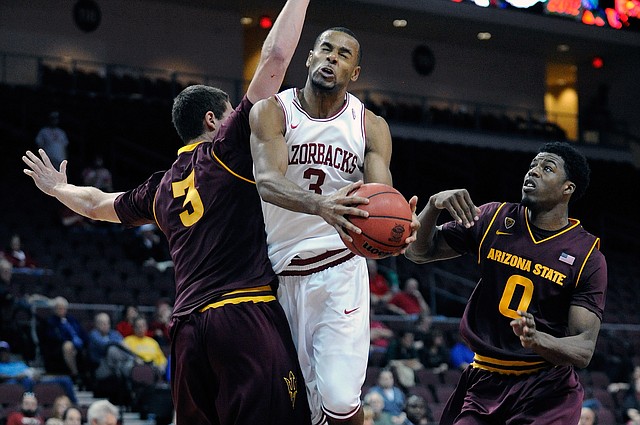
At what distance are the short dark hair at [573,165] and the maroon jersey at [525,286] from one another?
0.21 meters

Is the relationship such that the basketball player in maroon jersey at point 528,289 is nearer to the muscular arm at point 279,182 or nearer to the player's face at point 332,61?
the player's face at point 332,61

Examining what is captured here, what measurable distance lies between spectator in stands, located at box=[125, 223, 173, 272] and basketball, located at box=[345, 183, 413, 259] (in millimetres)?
12027

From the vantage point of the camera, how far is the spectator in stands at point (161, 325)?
1293 centimetres

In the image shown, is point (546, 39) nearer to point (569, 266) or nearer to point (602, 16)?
point (602, 16)

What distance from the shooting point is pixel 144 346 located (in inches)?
491

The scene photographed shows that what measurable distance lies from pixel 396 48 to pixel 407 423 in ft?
61.3

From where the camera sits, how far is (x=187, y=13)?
84.6 ft

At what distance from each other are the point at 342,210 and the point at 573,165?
70.9 inches

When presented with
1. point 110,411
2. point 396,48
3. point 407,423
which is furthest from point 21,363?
point 396,48

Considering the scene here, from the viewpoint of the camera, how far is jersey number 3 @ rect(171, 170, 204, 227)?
4938 millimetres

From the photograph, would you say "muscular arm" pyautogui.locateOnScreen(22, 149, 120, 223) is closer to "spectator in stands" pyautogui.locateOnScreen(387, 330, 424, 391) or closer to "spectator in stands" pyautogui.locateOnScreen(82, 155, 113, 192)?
"spectator in stands" pyautogui.locateOnScreen(387, 330, 424, 391)

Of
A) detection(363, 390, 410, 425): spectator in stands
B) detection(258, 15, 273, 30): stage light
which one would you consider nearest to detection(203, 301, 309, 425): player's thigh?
detection(363, 390, 410, 425): spectator in stands

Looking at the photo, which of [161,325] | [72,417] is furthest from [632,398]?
[72,417]

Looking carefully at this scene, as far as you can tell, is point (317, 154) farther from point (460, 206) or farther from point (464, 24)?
point (464, 24)
